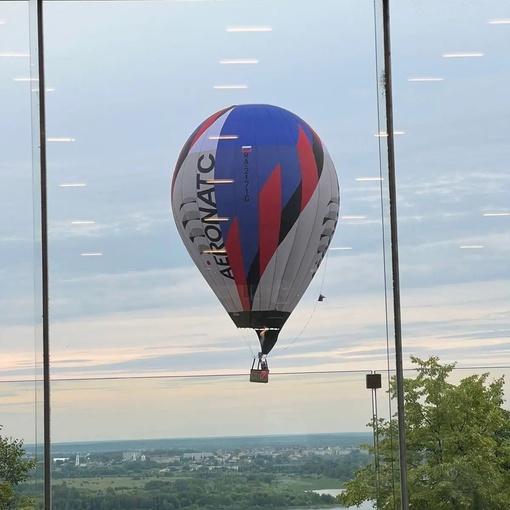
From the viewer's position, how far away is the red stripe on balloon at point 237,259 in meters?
4.96

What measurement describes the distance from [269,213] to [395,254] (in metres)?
0.58

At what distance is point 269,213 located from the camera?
197 inches

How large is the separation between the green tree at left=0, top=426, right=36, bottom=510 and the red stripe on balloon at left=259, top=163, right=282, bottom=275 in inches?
50.7

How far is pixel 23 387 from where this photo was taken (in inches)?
187

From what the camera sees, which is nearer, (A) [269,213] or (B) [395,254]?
(B) [395,254]

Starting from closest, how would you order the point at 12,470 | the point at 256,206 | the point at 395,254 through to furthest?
the point at 12,470 < the point at 395,254 < the point at 256,206

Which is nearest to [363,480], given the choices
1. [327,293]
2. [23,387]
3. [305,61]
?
[327,293]

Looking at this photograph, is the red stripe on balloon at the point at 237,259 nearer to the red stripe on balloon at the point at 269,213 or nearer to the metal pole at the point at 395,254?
the red stripe on balloon at the point at 269,213

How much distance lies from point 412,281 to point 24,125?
1774 mm

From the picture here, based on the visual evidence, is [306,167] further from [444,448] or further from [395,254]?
[444,448]

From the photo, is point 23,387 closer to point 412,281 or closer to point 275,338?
point 275,338

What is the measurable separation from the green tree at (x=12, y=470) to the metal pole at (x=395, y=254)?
1541 mm

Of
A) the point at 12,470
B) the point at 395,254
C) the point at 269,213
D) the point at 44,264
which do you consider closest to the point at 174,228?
the point at 269,213

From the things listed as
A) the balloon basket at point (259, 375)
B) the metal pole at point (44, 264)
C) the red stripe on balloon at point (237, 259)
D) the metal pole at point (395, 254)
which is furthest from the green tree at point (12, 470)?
the metal pole at point (395, 254)
